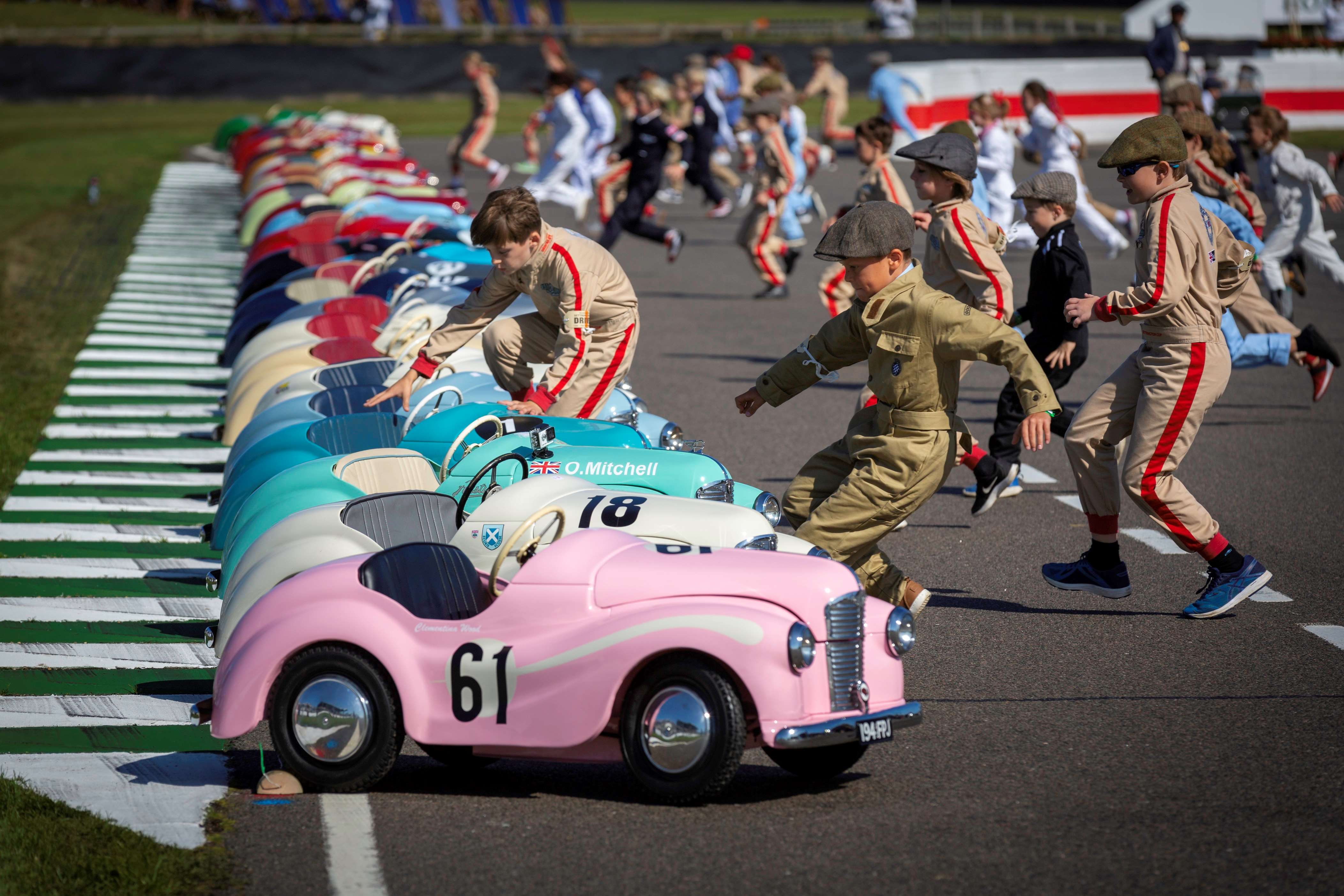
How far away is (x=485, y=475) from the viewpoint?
6547 millimetres

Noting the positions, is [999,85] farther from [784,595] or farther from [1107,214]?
[784,595]

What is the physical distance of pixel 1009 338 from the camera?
6.01 metres

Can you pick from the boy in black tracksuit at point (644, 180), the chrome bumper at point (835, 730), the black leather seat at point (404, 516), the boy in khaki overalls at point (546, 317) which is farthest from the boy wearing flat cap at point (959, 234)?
the boy in black tracksuit at point (644, 180)

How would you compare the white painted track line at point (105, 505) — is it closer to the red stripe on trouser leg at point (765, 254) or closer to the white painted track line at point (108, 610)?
the white painted track line at point (108, 610)

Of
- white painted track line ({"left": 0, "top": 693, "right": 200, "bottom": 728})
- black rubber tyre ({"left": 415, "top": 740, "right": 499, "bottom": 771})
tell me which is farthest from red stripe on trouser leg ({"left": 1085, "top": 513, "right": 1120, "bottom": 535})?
white painted track line ({"left": 0, "top": 693, "right": 200, "bottom": 728})

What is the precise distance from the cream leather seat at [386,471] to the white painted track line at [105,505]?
3157mm

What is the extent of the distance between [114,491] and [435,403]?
3.42 meters

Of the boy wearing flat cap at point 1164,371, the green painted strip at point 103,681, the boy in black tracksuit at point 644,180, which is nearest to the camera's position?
the green painted strip at point 103,681

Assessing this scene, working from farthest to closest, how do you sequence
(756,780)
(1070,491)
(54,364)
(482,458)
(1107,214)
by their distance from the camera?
(1107,214), (54,364), (1070,491), (482,458), (756,780)

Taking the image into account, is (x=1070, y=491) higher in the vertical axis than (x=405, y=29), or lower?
lower

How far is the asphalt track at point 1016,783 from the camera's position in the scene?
4.66m

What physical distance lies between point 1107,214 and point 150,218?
15.1 metres

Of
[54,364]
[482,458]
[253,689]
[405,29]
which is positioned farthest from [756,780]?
[405,29]

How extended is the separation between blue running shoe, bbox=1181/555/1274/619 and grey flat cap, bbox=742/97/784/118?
10.6 meters
